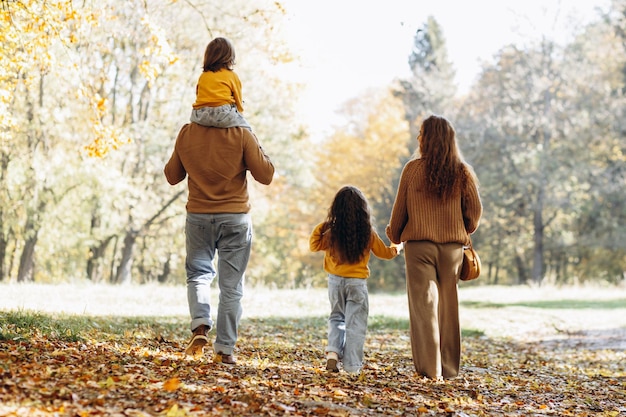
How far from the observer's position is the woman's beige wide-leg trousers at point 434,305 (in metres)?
5.86

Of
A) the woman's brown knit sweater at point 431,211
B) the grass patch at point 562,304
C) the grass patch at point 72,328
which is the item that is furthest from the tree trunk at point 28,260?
the woman's brown knit sweater at point 431,211

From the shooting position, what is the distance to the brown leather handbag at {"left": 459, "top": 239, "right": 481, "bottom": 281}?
6055 millimetres

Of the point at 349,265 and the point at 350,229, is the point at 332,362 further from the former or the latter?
the point at 350,229

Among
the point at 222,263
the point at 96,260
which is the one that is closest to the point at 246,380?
the point at 222,263

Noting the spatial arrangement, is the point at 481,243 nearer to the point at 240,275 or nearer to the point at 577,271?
the point at 577,271

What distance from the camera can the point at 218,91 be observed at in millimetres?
5414

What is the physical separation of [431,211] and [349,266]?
0.84 metres

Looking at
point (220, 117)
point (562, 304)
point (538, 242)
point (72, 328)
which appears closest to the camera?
point (220, 117)

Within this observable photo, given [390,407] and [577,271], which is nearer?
[390,407]

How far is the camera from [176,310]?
11086 millimetres

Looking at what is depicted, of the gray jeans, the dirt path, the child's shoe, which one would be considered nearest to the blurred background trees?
the dirt path

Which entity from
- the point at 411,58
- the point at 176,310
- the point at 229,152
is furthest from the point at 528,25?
the point at 229,152

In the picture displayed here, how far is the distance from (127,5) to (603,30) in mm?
22809

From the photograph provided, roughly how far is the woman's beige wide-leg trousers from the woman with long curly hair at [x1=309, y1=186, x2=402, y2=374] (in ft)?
0.91
